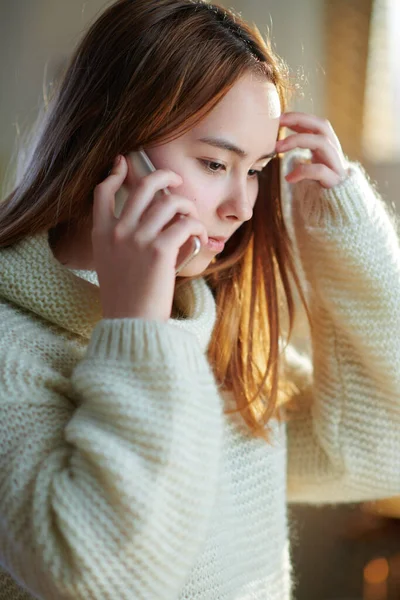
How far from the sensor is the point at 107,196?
0.83 metres

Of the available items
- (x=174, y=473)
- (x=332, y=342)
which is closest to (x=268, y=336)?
(x=332, y=342)

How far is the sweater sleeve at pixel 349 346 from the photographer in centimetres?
102

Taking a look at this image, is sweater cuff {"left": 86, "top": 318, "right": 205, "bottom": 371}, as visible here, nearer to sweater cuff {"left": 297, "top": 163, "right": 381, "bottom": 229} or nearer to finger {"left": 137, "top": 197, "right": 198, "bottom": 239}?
finger {"left": 137, "top": 197, "right": 198, "bottom": 239}

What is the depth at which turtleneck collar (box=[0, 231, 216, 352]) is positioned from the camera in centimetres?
87

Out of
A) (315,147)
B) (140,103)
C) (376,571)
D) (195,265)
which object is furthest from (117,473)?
(376,571)

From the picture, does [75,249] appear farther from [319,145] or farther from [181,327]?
[319,145]

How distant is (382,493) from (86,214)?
26.6 inches

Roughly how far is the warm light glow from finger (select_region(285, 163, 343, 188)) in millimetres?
1129

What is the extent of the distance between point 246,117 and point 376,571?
1.31m

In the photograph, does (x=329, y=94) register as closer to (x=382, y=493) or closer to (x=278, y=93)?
(x=278, y=93)

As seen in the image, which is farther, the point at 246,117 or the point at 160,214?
the point at 246,117

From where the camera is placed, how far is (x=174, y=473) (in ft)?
2.27

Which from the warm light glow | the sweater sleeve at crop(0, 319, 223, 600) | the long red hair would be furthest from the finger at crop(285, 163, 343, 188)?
the warm light glow

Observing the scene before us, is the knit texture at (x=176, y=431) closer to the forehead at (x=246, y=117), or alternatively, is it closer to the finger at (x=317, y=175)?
the finger at (x=317, y=175)
